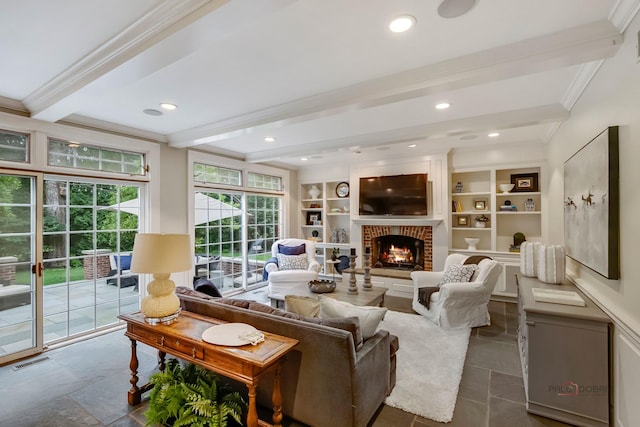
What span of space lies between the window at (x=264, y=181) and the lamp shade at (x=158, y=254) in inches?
150

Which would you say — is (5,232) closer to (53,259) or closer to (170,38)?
(53,259)

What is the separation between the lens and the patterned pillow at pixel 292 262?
517 centimetres

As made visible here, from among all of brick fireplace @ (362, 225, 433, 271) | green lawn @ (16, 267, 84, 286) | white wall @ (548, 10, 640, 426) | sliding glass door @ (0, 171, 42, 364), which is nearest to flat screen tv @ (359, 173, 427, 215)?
brick fireplace @ (362, 225, 433, 271)

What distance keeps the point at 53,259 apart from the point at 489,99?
5.06m

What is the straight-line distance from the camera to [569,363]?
2.06 m

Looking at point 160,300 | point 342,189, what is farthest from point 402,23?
point 342,189

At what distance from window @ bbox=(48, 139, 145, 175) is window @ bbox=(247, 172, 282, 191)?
2.15 metres

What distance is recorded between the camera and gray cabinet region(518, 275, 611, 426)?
78.5 inches

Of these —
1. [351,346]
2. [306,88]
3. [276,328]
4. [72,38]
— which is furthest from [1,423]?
[306,88]

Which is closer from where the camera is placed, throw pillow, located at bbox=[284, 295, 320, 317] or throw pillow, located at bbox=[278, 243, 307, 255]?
throw pillow, located at bbox=[284, 295, 320, 317]

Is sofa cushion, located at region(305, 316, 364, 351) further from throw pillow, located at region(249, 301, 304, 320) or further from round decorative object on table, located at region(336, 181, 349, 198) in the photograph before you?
round decorative object on table, located at region(336, 181, 349, 198)

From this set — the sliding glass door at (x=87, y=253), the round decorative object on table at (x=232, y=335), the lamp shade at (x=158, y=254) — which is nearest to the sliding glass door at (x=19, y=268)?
the sliding glass door at (x=87, y=253)

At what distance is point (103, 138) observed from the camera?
3723 mm

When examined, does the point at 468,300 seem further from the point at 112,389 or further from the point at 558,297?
the point at 112,389
